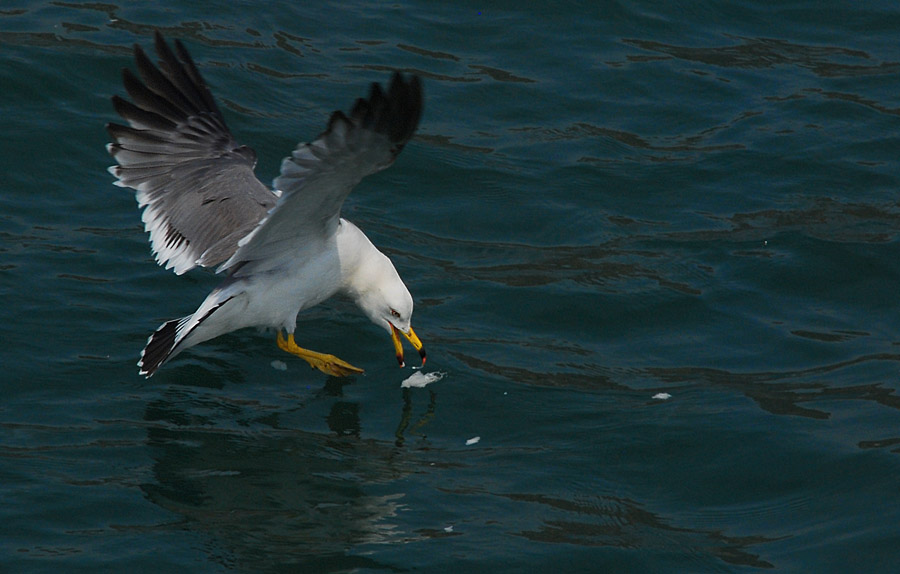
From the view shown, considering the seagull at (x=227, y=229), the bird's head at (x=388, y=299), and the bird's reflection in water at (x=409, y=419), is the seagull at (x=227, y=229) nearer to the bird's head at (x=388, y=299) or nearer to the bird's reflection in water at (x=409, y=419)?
the bird's head at (x=388, y=299)

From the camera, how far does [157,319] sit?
7.22 meters

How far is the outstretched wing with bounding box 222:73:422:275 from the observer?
5145 millimetres

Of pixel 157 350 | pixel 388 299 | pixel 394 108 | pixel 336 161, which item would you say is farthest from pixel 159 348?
pixel 394 108

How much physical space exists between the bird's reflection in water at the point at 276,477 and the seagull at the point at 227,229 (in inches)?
14.1

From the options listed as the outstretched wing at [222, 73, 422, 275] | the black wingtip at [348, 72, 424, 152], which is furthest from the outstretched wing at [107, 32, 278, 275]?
the black wingtip at [348, 72, 424, 152]

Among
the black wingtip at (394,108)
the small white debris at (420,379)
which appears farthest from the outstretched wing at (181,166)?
the black wingtip at (394,108)

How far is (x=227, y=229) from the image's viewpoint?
22.7ft

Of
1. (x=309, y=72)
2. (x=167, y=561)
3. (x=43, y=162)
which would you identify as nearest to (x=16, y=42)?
(x=43, y=162)

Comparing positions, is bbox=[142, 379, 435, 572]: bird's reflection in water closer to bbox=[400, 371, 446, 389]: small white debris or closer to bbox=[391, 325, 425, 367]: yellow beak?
bbox=[400, 371, 446, 389]: small white debris

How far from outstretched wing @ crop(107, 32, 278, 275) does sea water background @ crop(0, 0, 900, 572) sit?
59cm

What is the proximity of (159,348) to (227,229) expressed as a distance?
3.03 ft

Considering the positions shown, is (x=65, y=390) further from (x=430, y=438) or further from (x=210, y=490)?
(x=430, y=438)

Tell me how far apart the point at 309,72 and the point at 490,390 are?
13.4 feet

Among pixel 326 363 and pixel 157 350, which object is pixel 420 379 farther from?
pixel 157 350
